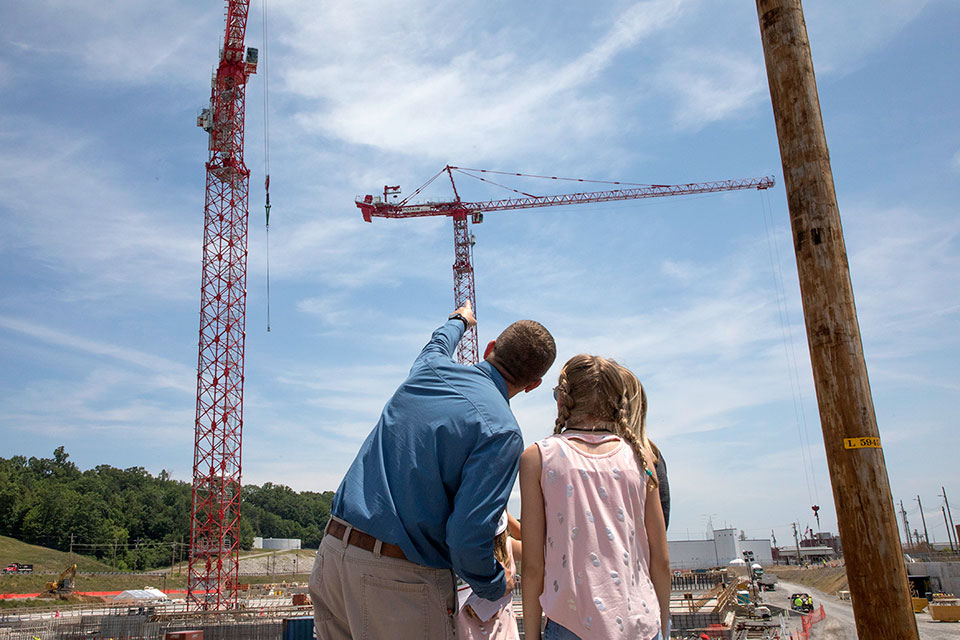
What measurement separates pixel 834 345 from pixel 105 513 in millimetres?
104091

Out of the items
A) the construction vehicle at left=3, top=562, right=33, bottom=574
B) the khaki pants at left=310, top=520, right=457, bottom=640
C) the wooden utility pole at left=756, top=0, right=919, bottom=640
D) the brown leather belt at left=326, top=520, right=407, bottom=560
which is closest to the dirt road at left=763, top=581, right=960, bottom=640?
the wooden utility pole at left=756, top=0, right=919, bottom=640

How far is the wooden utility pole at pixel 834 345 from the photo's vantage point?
2928 millimetres

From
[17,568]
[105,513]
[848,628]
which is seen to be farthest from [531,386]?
[105,513]

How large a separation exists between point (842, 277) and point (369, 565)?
8.69 ft

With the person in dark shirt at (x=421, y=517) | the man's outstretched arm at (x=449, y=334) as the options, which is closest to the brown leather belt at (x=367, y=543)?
the person in dark shirt at (x=421, y=517)

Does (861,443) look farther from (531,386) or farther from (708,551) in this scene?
(708,551)

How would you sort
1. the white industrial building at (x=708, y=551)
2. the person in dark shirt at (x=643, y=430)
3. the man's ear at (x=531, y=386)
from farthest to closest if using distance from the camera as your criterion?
1. the white industrial building at (x=708, y=551)
2. the man's ear at (x=531, y=386)
3. the person in dark shirt at (x=643, y=430)

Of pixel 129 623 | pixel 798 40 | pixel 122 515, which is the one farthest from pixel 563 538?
pixel 122 515

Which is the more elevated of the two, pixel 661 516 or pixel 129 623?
pixel 661 516

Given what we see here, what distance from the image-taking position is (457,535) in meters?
1.88

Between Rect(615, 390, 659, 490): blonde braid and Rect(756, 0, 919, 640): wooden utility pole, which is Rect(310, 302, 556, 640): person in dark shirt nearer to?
Rect(615, 390, 659, 490): blonde braid

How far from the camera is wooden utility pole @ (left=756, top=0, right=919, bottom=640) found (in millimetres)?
2928

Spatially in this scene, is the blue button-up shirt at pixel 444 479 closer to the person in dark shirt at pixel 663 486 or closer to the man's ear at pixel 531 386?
the man's ear at pixel 531 386

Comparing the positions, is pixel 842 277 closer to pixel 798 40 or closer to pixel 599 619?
pixel 798 40
